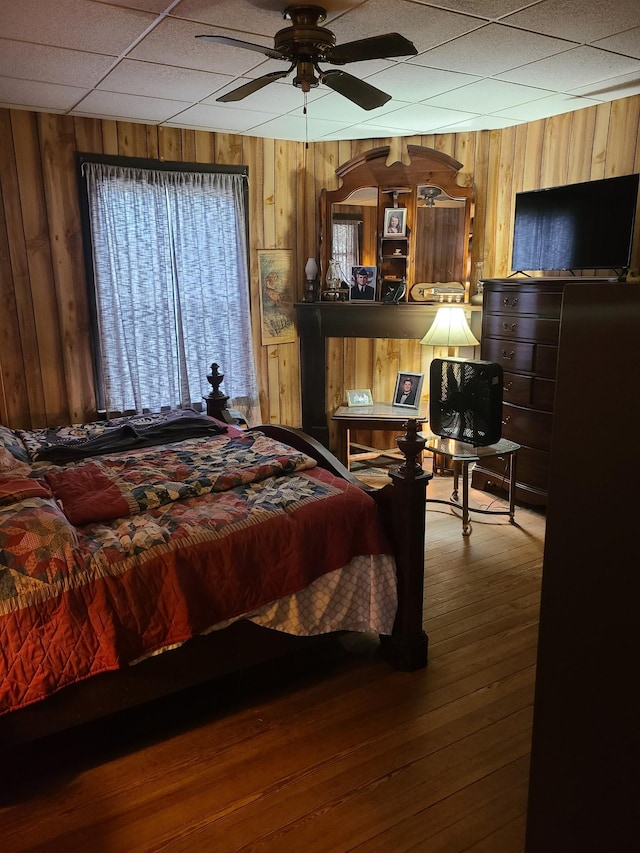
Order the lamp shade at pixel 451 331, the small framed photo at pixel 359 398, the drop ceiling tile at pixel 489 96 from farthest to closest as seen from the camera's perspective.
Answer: the small framed photo at pixel 359 398
the lamp shade at pixel 451 331
the drop ceiling tile at pixel 489 96

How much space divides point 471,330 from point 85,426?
Answer: 9.40ft

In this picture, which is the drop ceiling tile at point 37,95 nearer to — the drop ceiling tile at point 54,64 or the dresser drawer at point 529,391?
the drop ceiling tile at point 54,64

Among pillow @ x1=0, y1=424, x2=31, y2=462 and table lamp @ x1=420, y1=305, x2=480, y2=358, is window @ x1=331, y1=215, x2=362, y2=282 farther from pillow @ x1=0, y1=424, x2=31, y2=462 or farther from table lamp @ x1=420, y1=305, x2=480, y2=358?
pillow @ x1=0, y1=424, x2=31, y2=462

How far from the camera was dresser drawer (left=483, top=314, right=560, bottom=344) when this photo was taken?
3.88 m

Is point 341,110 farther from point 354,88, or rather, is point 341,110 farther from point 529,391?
point 529,391

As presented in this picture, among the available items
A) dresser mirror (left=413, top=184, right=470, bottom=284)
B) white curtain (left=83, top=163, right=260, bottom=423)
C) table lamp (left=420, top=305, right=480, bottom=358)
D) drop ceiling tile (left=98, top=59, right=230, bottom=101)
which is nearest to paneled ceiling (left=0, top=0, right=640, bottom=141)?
drop ceiling tile (left=98, top=59, right=230, bottom=101)

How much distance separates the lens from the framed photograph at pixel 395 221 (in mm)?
4875

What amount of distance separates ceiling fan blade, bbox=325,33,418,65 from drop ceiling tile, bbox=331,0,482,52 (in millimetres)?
238

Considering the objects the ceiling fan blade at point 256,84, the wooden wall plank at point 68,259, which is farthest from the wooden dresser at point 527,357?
the wooden wall plank at point 68,259

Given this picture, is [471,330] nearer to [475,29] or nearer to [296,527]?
[475,29]

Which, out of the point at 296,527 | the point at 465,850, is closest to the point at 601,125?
the point at 296,527

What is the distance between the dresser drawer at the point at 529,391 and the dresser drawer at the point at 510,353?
60 mm

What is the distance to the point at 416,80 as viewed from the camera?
10.9ft

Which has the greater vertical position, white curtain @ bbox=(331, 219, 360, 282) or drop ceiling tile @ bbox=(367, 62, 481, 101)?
drop ceiling tile @ bbox=(367, 62, 481, 101)
